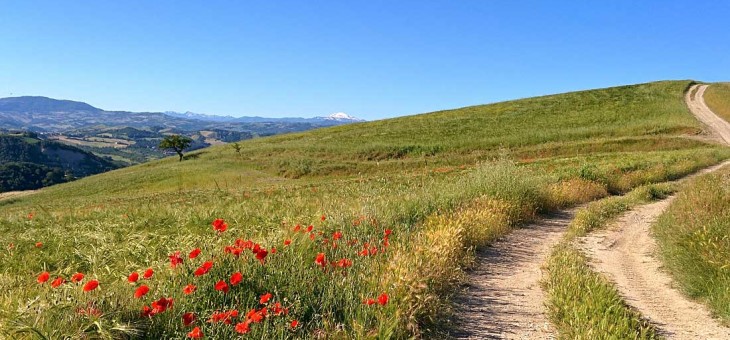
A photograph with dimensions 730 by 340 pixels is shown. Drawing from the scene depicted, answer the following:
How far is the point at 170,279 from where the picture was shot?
14.4ft

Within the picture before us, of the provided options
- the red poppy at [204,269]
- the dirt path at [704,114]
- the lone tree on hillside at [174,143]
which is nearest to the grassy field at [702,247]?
the red poppy at [204,269]

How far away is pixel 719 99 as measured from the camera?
63312mm

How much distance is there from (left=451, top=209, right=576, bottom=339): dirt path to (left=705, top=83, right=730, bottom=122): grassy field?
57484 millimetres

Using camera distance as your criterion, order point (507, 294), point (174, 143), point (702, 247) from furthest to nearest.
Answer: point (174, 143), point (702, 247), point (507, 294)

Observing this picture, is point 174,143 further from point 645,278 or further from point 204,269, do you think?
point 204,269

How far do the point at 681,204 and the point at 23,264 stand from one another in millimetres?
11489

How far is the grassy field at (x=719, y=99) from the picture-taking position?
55678 mm

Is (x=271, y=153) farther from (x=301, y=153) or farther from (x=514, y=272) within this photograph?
(x=514, y=272)

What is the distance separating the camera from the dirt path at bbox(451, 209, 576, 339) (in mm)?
4875

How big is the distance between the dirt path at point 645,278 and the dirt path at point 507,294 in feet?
3.08

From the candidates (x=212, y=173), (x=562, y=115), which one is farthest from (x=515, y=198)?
(x=562, y=115)

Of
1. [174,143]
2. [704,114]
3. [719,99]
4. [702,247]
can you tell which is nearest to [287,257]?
[702,247]

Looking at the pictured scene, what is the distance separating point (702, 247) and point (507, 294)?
9.07 ft

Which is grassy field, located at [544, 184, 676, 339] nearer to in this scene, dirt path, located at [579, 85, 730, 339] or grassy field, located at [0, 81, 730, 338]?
dirt path, located at [579, 85, 730, 339]
